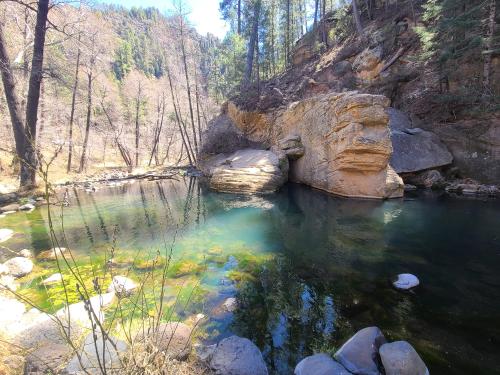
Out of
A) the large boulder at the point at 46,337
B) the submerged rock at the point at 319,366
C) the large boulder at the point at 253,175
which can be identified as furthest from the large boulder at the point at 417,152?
the large boulder at the point at 46,337

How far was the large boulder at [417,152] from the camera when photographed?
12.5 metres

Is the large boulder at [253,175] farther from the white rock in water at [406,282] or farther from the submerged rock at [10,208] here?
the white rock in water at [406,282]

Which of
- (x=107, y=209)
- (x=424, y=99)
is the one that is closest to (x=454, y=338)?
(x=107, y=209)

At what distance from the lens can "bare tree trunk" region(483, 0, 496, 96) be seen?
11383mm

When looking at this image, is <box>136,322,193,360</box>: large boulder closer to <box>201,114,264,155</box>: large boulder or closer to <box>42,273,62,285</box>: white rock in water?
<box>42,273,62,285</box>: white rock in water

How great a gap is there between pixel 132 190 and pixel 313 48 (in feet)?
63.3

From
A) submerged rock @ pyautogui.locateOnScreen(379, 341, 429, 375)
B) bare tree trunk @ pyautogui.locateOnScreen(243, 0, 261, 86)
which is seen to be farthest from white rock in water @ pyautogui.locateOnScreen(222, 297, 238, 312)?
bare tree trunk @ pyautogui.locateOnScreen(243, 0, 261, 86)

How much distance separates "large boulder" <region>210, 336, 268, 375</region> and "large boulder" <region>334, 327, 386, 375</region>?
86 cm

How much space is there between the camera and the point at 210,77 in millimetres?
33875

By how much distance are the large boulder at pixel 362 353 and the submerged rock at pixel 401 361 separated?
0.12 m

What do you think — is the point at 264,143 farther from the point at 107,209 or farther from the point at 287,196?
the point at 107,209

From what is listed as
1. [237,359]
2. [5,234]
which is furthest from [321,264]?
[5,234]

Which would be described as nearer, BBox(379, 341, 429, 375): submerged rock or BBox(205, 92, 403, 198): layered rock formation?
BBox(379, 341, 429, 375): submerged rock

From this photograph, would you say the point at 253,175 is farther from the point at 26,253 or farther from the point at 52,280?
the point at 52,280
